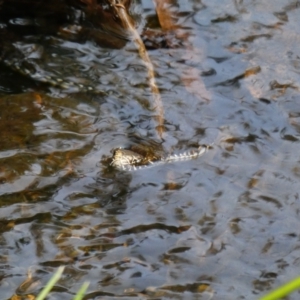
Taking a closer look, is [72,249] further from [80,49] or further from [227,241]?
[80,49]

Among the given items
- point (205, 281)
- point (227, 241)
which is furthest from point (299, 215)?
point (205, 281)

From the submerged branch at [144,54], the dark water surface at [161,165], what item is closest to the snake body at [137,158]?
the dark water surface at [161,165]

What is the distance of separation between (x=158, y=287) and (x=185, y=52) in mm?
1817

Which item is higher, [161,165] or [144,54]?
[144,54]

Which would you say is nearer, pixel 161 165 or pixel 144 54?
pixel 161 165

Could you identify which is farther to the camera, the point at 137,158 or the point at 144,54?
the point at 144,54

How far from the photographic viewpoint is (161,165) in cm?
306

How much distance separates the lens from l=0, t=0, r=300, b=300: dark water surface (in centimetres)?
255

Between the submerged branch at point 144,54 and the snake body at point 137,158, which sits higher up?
the submerged branch at point 144,54

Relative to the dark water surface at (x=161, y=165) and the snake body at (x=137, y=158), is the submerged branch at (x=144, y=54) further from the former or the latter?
the snake body at (x=137, y=158)

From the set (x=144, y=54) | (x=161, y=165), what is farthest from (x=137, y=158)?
(x=144, y=54)

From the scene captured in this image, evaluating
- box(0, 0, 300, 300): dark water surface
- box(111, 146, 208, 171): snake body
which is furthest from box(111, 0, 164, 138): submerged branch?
box(111, 146, 208, 171): snake body

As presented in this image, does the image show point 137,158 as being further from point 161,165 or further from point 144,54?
point 144,54

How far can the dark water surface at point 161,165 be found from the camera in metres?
2.55
